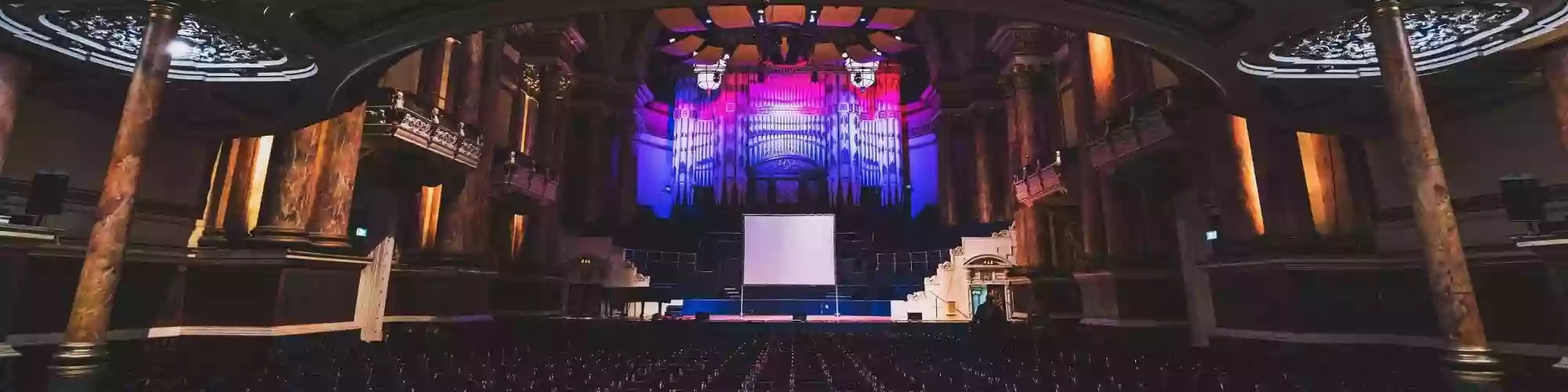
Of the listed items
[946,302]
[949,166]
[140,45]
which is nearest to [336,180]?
[140,45]

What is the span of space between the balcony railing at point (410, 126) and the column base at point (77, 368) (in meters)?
5.01

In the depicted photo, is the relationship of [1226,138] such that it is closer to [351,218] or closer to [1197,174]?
[1197,174]

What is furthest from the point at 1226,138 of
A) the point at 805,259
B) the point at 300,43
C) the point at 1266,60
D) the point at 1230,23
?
the point at 805,259

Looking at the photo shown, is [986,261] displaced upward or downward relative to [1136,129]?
downward

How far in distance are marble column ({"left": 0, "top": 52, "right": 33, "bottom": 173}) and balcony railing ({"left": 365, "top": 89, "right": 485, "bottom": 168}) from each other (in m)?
3.17

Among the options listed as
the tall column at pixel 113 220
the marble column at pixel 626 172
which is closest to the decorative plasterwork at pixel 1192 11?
the tall column at pixel 113 220

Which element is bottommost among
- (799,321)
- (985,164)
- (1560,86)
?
(799,321)

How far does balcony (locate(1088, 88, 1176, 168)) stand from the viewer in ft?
28.2

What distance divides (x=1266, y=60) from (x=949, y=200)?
14.4m

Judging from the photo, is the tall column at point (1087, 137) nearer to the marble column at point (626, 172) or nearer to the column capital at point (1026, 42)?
the column capital at point (1026, 42)

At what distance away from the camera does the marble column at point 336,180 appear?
831 cm

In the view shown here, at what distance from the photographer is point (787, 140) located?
2534cm

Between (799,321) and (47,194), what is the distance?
38.6 feet

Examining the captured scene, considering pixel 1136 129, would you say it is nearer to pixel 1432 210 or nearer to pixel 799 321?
pixel 1432 210
